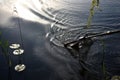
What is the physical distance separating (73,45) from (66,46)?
0.11 meters

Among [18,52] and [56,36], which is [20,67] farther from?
[56,36]

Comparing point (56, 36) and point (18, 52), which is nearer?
point (18, 52)

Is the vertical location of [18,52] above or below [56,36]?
below

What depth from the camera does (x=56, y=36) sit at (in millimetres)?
4086

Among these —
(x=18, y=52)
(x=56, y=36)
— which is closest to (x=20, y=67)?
(x=18, y=52)

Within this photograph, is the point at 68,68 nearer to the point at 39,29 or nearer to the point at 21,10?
the point at 39,29

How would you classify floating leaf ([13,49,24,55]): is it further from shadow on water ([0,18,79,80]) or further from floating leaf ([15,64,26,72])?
floating leaf ([15,64,26,72])

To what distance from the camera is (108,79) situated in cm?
302

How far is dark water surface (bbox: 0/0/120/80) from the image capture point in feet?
10.8

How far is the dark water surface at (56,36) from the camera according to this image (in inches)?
129

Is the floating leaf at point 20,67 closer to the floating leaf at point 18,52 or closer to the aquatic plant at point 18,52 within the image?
the aquatic plant at point 18,52

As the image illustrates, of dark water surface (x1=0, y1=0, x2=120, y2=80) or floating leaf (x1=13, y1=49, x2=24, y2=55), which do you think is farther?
floating leaf (x1=13, y1=49, x2=24, y2=55)

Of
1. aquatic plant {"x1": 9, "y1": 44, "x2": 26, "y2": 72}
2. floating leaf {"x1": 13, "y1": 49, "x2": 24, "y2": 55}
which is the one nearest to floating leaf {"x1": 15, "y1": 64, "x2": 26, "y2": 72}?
aquatic plant {"x1": 9, "y1": 44, "x2": 26, "y2": 72}

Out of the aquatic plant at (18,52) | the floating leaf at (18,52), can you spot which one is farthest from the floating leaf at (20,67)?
the floating leaf at (18,52)
